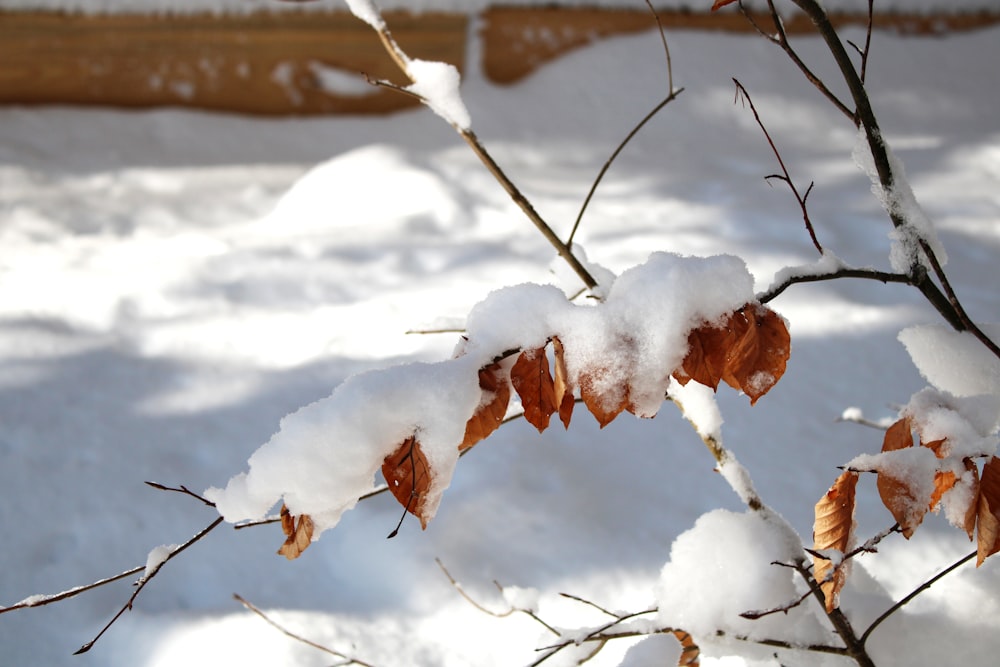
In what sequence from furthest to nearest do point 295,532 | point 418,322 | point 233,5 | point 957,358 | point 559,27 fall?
point 559,27 → point 233,5 → point 418,322 → point 957,358 → point 295,532

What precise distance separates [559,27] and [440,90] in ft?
7.41

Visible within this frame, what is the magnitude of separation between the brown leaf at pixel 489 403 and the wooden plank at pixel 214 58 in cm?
218

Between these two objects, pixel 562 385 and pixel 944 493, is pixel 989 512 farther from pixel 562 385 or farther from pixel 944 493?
pixel 562 385

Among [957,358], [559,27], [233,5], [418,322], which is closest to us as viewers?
[957,358]

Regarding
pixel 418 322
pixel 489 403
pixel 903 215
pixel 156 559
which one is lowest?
pixel 418 322

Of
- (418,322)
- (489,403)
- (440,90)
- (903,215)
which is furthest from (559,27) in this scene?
(489,403)

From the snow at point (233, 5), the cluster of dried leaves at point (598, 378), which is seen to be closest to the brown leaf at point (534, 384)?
the cluster of dried leaves at point (598, 378)

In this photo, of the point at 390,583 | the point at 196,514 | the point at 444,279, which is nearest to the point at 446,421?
the point at 390,583

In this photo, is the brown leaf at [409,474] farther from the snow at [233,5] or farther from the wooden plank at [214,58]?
the wooden plank at [214,58]

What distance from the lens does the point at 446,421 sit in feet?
1.64

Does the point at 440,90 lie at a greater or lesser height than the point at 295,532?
greater

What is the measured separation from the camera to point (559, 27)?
2717mm

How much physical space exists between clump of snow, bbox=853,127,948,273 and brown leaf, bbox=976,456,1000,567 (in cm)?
15

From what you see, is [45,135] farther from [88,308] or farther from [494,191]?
[494,191]
